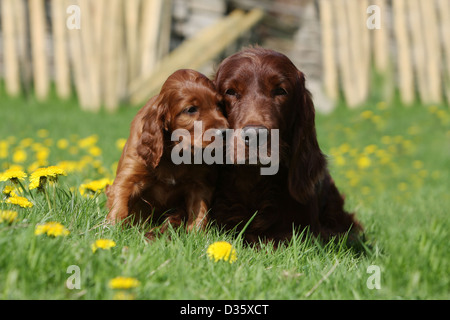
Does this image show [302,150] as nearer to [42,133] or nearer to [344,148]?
[42,133]

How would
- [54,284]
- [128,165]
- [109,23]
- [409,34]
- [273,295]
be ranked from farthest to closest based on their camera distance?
[409,34], [109,23], [128,165], [273,295], [54,284]

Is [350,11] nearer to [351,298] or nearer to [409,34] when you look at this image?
[409,34]

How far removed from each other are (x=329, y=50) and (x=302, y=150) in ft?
18.7

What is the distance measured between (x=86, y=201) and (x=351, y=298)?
127cm

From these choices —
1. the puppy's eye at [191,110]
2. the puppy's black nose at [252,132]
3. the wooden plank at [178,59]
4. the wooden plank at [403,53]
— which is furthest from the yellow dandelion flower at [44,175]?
the wooden plank at [403,53]

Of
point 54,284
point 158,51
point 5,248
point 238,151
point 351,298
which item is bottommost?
point 351,298

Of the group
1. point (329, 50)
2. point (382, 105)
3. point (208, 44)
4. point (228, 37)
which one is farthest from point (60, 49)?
point (382, 105)

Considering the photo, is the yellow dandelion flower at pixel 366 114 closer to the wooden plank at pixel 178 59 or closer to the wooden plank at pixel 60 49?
the wooden plank at pixel 178 59

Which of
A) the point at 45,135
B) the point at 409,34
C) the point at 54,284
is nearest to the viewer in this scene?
the point at 54,284

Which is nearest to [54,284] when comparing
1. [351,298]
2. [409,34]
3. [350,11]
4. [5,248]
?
[5,248]

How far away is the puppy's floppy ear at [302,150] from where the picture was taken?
2.55 metres

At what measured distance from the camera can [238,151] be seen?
2266 millimetres

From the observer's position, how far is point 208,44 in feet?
25.5

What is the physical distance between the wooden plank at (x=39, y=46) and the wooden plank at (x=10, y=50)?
244mm
